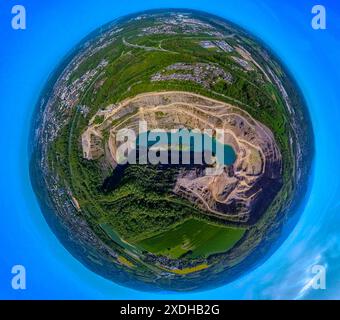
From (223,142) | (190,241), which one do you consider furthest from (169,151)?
(190,241)

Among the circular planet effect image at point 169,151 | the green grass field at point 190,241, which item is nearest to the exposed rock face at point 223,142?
the circular planet effect image at point 169,151

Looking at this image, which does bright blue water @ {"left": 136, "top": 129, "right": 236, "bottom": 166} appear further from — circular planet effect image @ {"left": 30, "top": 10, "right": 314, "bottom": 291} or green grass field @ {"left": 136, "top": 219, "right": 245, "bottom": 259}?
green grass field @ {"left": 136, "top": 219, "right": 245, "bottom": 259}

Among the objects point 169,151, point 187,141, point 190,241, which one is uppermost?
point 187,141

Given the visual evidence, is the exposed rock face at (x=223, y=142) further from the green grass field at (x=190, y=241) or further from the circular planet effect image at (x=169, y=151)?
the green grass field at (x=190, y=241)

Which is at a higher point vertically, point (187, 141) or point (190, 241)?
point (187, 141)

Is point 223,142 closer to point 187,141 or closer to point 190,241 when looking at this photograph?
point 187,141

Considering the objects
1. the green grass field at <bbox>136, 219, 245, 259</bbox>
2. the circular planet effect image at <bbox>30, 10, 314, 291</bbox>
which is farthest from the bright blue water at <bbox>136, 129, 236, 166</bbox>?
the green grass field at <bbox>136, 219, 245, 259</bbox>
